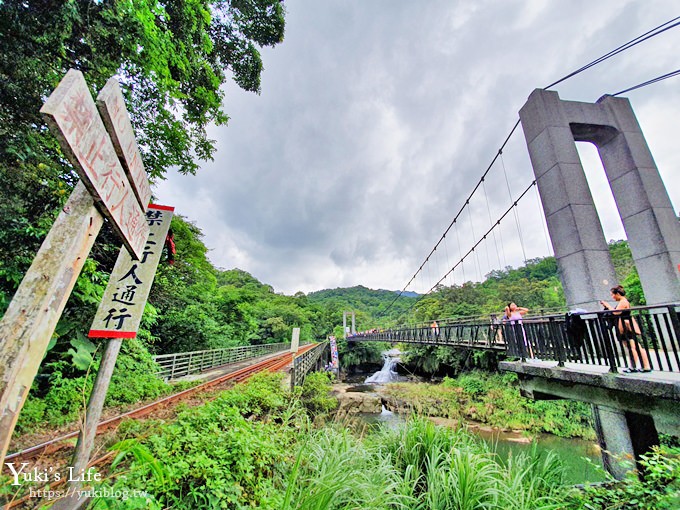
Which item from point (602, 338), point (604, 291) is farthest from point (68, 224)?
point (604, 291)

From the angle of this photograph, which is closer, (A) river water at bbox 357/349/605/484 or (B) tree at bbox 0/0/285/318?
(B) tree at bbox 0/0/285/318

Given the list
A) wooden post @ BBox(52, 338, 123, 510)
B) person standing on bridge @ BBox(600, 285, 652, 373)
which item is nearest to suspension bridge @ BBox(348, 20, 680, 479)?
person standing on bridge @ BBox(600, 285, 652, 373)

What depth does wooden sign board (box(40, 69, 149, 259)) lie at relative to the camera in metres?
0.85

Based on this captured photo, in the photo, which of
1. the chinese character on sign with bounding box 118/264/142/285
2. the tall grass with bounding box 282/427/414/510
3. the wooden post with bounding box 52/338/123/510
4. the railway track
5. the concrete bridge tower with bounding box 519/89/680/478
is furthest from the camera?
the concrete bridge tower with bounding box 519/89/680/478

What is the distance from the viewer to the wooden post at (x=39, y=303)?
774 millimetres

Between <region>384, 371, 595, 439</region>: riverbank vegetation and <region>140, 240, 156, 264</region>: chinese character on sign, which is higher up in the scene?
<region>140, 240, 156, 264</region>: chinese character on sign

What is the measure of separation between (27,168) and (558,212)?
1014 centimetres

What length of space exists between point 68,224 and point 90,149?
0.98 ft

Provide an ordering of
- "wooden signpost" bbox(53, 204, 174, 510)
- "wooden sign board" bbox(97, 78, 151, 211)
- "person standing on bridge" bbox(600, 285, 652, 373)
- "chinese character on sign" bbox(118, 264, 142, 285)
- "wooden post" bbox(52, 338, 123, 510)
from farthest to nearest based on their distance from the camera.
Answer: "person standing on bridge" bbox(600, 285, 652, 373) → "chinese character on sign" bbox(118, 264, 142, 285) → "wooden signpost" bbox(53, 204, 174, 510) → "wooden post" bbox(52, 338, 123, 510) → "wooden sign board" bbox(97, 78, 151, 211)

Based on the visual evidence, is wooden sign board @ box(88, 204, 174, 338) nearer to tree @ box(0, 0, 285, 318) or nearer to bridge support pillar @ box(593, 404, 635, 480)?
tree @ box(0, 0, 285, 318)

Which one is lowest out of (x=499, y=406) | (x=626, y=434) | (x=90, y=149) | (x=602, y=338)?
(x=499, y=406)

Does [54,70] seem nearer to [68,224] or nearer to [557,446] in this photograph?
[68,224]

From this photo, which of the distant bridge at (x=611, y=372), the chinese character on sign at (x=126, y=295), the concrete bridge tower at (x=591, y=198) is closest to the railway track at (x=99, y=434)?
the chinese character on sign at (x=126, y=295)

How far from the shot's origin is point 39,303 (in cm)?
89
